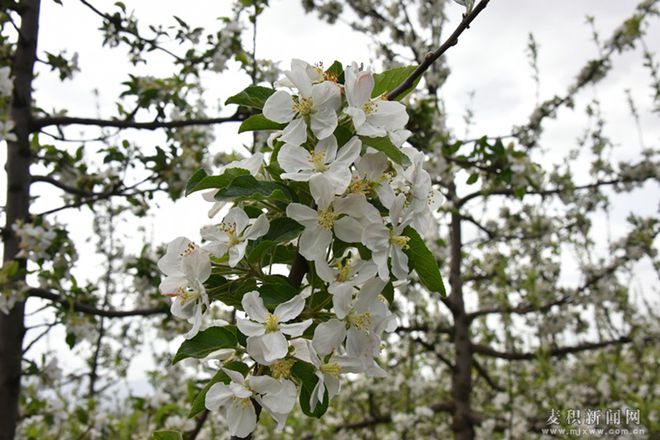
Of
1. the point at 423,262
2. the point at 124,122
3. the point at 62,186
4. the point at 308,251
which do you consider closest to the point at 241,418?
the point at 308,251

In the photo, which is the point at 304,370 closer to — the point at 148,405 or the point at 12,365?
the point at 12,365

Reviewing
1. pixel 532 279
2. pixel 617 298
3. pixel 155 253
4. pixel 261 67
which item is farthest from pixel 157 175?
pixel 617 298

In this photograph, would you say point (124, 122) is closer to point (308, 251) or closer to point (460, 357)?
point (308, 251)

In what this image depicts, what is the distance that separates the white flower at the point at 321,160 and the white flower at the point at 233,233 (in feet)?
0.25

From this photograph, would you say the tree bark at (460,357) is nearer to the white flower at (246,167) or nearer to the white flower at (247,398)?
the white flower at (246,167)

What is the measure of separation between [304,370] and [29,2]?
102 inches

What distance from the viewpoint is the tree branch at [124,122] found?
2385mm

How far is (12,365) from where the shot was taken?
2.30 metres

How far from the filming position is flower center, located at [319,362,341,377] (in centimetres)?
72

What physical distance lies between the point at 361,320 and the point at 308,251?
115mm

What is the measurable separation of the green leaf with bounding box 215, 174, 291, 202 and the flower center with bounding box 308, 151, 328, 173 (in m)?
0.06

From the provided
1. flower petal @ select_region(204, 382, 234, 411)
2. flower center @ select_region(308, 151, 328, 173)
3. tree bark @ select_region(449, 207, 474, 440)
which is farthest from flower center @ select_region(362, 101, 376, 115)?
tree bark @ select_region(449, 207, 474, 440)

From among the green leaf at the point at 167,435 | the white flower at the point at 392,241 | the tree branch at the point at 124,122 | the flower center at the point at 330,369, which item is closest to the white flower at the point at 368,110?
the white flower at the point at 392,241

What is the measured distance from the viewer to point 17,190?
2459 mm
